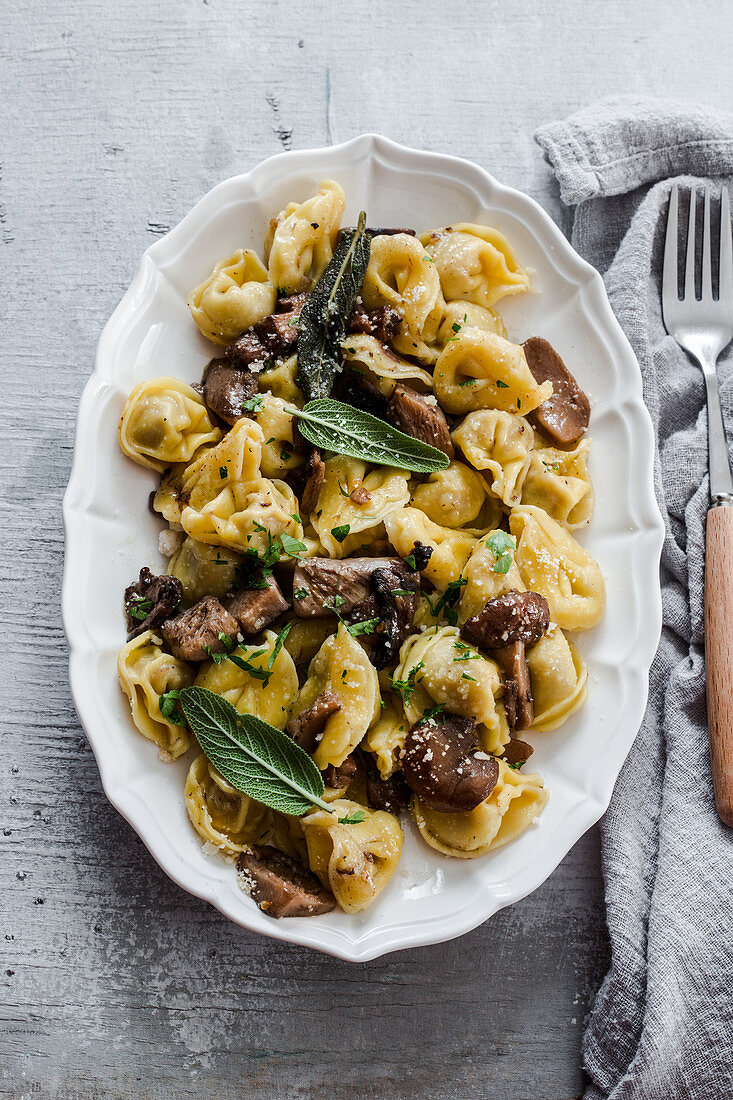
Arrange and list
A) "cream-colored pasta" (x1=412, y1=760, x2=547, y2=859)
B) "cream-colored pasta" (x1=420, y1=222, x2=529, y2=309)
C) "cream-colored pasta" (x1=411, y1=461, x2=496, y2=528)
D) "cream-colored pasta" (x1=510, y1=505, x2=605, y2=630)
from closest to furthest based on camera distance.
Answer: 1. "cream-colored pasta" (x1=412, y1=760, x2=547, y2=859)
2. "cream-colored pasta" (x1=510, y1=505, x2=605, y2=630)
3. "cream-colored pasta" (x1=411, y1=461, x2=496, y2=528)
4. "cream-colored pasta" (x1=420, y1=222, x2=529, y2=309)

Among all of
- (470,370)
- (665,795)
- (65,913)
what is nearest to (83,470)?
(470,370)

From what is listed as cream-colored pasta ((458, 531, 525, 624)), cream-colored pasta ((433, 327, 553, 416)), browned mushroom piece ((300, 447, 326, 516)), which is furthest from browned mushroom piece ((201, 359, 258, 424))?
cream-colored pasta ((458, 531, 525, 624))

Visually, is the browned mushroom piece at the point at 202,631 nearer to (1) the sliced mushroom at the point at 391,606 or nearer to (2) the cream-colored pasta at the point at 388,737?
(1) the sliced mushroom at the point at 391,606

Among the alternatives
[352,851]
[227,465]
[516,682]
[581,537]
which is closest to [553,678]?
[516,682]

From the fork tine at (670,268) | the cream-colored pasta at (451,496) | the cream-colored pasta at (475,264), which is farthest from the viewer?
the fork tine at (670,268)

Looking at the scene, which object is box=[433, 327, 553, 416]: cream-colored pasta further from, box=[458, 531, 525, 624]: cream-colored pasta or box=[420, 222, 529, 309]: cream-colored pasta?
box=[458, 531, 525, 624]: cream-colored pasta

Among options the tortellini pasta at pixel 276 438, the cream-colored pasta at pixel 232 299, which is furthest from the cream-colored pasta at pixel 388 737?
the cream-colored pasta at pixel 232 299
